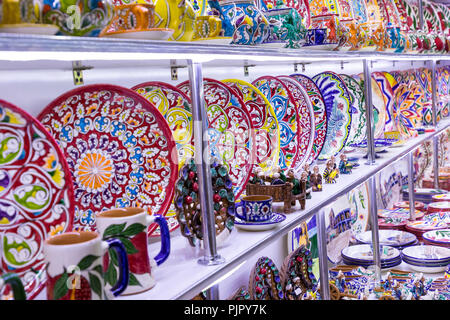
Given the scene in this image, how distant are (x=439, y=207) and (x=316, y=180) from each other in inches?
63.4

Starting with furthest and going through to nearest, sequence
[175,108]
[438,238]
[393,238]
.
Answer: [393,238] → [438,238] → [175,108]

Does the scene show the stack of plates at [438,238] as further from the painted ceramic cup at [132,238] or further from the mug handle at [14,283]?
the mug handle at [14,283]

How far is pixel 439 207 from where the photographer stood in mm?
2795

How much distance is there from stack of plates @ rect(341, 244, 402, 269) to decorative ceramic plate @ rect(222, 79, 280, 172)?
855 millimetres

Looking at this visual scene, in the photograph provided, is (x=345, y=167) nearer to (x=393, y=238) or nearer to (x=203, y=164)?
(x=203, y=164)

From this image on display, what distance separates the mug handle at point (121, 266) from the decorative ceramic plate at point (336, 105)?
1331mm

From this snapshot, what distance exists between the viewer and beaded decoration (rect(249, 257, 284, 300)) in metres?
1.39

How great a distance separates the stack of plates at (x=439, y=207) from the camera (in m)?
2.77

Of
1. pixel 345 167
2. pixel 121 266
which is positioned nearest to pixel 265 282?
pixel 345 167

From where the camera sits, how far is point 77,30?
68 centimetres

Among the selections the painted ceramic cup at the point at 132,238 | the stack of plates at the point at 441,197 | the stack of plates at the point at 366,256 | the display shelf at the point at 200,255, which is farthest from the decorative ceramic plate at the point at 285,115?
the stack of plates at the point at 441,197

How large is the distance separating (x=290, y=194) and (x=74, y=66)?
59 cm
